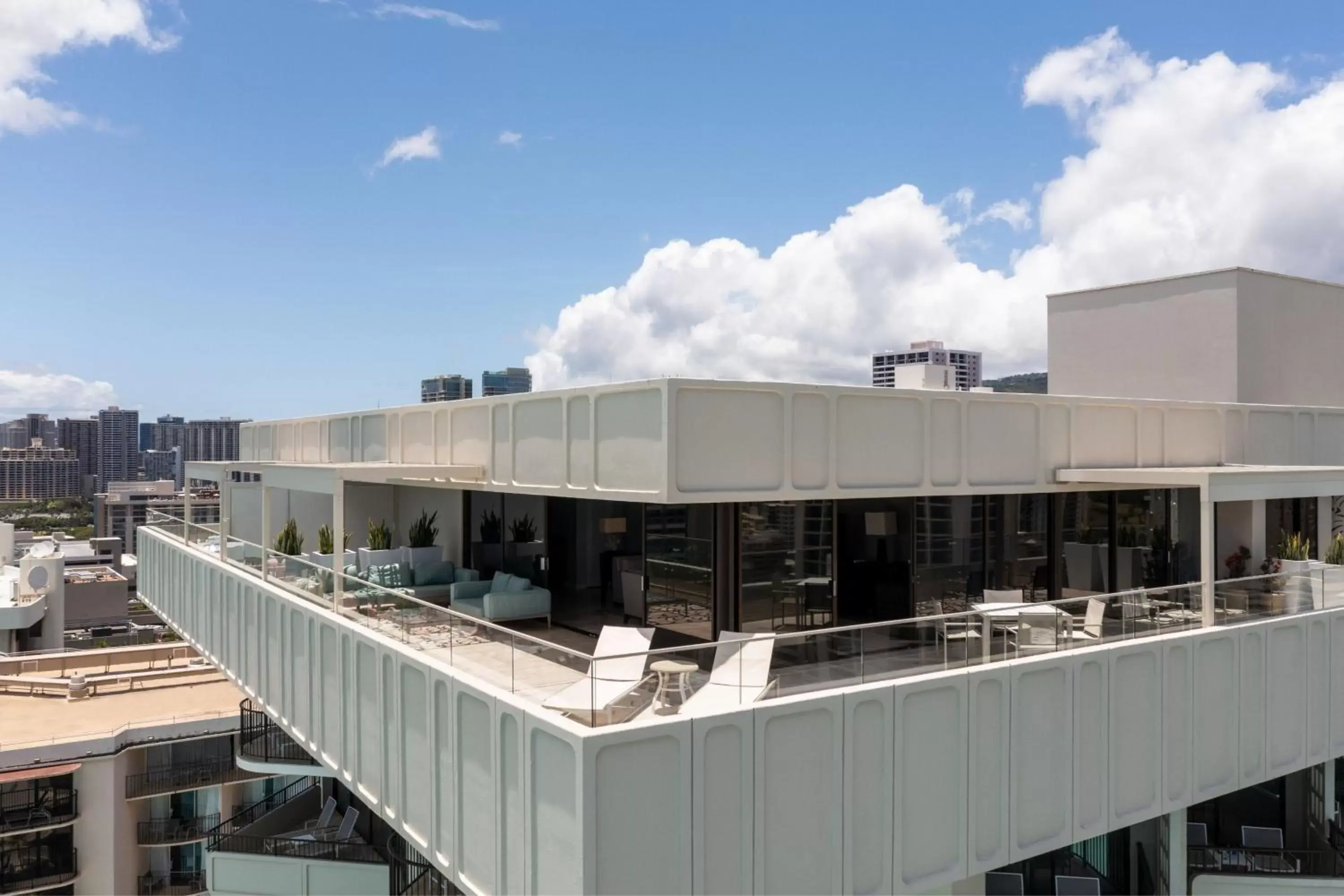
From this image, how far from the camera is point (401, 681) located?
980 cm

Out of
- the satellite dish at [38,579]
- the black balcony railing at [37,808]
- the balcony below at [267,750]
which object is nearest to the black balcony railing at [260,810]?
the balcony below at [267,750]

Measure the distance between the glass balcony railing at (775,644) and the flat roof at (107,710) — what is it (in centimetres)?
1995

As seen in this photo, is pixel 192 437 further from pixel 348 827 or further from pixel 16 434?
pixel 348 827

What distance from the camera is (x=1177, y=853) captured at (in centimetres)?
1122

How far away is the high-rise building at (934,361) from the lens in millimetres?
23141

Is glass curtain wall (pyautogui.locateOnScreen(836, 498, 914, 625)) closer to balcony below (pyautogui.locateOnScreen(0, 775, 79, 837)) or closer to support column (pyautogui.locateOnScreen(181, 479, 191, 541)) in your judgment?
support column (pyautogui.locateOnScreen(181, 479, 191, 541))

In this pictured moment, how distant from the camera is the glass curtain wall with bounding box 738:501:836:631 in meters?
11.1

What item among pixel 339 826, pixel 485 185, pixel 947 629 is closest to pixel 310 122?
pixel 485 185

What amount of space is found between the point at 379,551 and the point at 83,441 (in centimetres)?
15774

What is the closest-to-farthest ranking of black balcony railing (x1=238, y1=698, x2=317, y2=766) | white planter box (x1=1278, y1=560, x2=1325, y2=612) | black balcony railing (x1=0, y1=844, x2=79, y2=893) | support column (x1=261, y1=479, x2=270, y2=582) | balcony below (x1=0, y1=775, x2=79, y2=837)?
white planter box (x1=1278, y1=560, x2=1325, y2=612) < support column (x1=261, y1=479, x2=270, y2=582) < black balcony railing (x1=238, y1=698, x2=317, y2=766) < balcony below (x1=0, y1=775, x2=79, y2=837) < black balcony railing (x1=0, y1=844, x2=79, y2=893)

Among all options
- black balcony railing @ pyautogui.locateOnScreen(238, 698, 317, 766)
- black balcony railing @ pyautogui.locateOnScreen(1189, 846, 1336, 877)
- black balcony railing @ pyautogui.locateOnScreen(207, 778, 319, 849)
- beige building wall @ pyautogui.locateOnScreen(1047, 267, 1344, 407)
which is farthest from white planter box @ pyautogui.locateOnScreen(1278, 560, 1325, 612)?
black balcony railing @ pyautogui.locateOnScreen(207, 778, 319, 849)

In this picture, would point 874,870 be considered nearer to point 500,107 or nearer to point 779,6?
point 779,6

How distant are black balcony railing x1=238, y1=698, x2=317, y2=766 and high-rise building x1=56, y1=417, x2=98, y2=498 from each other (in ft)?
482

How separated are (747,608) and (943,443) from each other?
3.45m
